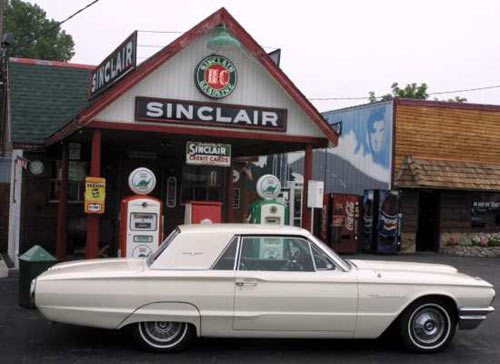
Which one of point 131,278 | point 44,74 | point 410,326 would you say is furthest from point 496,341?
point 44,74

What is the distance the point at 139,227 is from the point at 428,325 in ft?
17.6

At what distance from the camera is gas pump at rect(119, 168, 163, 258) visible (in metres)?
10.6

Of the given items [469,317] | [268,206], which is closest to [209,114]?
[268,206]

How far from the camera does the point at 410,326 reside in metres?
6.98

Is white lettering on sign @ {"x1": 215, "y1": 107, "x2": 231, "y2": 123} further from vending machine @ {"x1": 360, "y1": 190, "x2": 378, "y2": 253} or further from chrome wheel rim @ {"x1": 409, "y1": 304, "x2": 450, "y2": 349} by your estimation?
vending machine @ {"x1": 360, "y1": 190, "x2": 378, "y2": 253}

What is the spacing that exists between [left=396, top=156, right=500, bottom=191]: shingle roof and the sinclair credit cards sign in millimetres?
8458

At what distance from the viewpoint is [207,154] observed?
1126 cm

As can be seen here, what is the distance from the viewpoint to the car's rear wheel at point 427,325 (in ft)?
22.9

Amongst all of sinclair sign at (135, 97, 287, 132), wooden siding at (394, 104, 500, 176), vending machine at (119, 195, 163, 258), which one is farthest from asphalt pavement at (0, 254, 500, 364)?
wooden siding at (394, 104, 500, 176)

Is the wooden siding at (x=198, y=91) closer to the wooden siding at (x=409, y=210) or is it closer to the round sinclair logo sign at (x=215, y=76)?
the round sinclair logo sign at (x=215, y=76)

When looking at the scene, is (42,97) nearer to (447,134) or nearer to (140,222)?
(140,222)

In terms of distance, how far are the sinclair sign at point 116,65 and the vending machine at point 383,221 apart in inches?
352

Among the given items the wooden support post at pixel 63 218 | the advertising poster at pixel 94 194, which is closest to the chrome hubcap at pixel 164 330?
the advertising poster at pixel 94 194

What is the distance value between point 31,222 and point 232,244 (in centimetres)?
953
